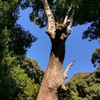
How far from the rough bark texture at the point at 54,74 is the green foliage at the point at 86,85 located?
82.9 ft

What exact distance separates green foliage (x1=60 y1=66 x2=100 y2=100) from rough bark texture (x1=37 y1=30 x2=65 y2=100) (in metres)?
25.3

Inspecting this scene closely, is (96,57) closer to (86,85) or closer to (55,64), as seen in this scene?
(86,85)

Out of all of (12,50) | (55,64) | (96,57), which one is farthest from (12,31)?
(96,57)

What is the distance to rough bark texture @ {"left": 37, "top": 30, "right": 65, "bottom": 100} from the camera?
5.18 m

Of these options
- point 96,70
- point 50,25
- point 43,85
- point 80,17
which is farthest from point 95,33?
point 96,70

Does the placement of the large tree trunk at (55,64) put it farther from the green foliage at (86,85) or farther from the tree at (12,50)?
the green foliage at (86,85)

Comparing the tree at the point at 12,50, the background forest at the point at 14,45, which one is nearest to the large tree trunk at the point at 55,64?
the background forest at the point at 14,45

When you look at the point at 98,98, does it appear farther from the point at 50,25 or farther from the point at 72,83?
the point at 50,25

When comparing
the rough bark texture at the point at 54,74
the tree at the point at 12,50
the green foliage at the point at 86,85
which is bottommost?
the rough bark texture at the point at 54,74

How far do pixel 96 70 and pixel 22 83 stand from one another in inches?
950

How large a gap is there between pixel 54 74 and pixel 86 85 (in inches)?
1184

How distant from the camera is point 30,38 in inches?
589

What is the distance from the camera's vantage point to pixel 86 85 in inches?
1361

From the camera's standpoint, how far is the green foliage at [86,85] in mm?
31003
